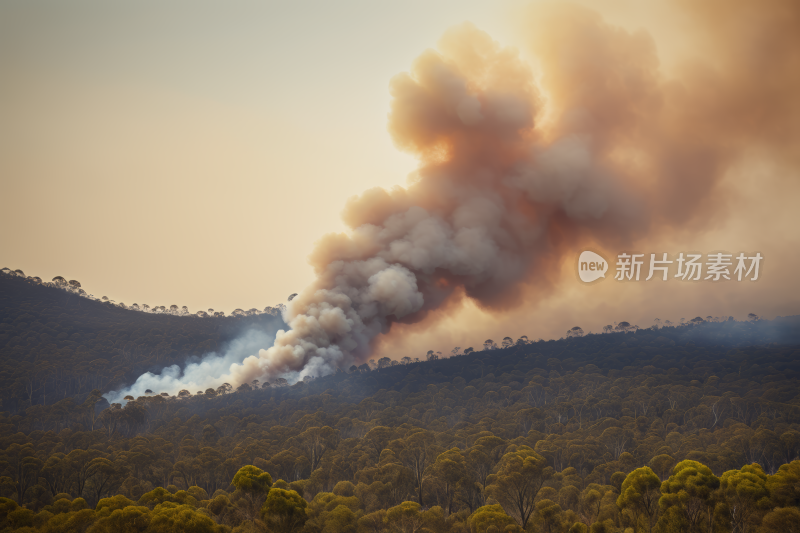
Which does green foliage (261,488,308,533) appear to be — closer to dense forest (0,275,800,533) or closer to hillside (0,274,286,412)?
dense forest (0,275,800,533)

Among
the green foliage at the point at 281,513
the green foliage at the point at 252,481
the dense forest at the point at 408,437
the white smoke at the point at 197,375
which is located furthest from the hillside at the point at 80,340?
the green foliage at the point at 281,513

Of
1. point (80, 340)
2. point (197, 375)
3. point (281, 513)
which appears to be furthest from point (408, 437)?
point (80, 340)

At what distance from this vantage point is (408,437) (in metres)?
61.7

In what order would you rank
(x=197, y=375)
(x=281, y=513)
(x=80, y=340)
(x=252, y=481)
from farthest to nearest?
(x=80, y=340) → (x=197, y=375) → (x=252, y=481) → (x=281, y=513)

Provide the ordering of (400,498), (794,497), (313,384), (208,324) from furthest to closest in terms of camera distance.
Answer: (208,324) < (313,384) < (400,498) < (794,497)

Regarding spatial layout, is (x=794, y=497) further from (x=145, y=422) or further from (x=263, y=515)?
(x=145, y=422)

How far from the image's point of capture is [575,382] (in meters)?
117

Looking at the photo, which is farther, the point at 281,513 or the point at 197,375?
the point at 197,375

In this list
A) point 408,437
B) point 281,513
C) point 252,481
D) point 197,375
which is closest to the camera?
point 281,513

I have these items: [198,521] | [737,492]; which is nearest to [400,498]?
[198,521]

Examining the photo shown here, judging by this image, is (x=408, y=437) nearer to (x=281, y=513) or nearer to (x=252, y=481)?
(x=252, y=481)

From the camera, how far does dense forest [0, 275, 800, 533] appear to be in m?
35.7

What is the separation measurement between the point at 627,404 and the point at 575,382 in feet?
85.6

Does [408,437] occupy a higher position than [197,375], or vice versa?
[408,437]
